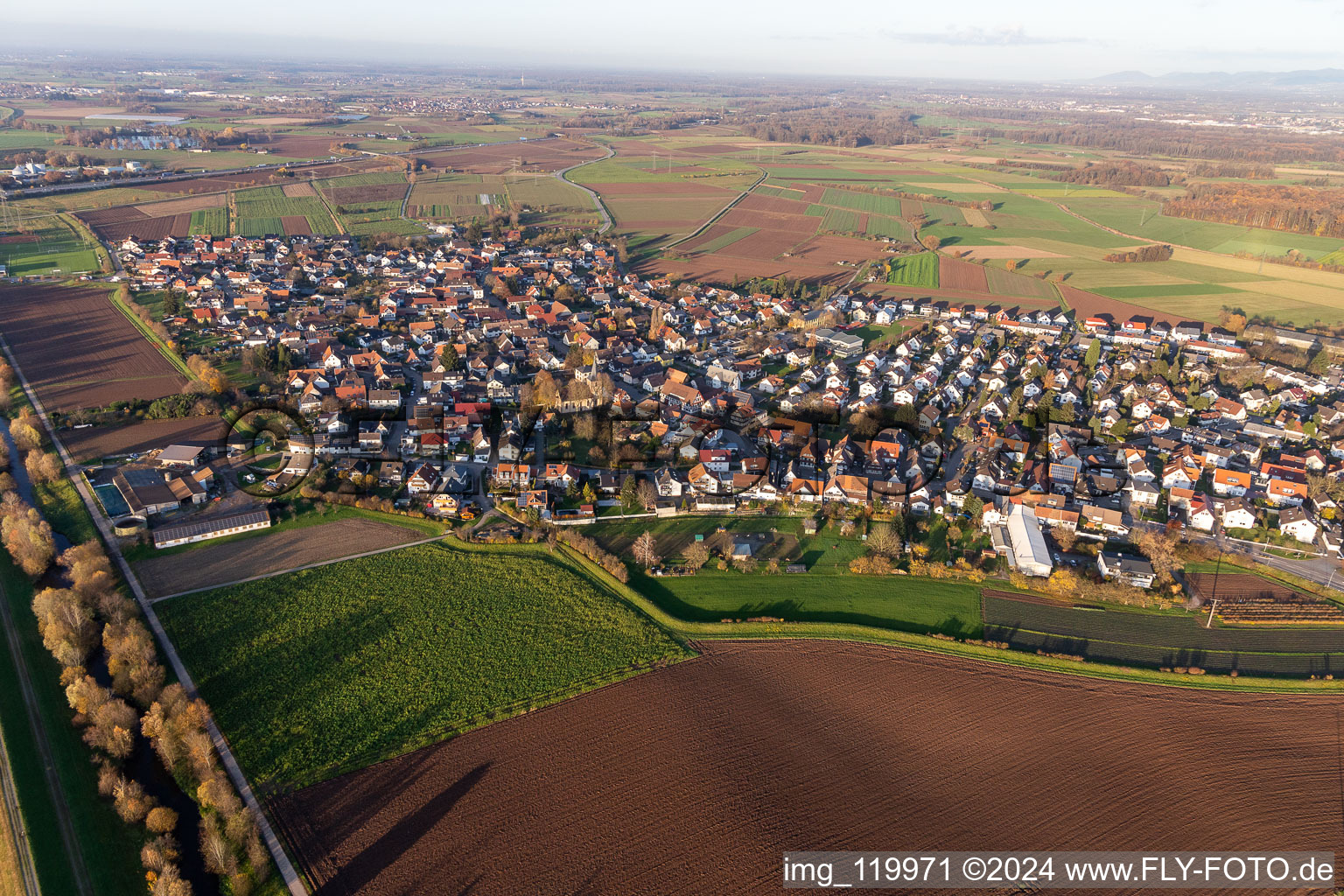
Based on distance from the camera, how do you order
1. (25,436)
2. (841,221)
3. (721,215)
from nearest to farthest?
(25,436) < (841,221) < (721,215)

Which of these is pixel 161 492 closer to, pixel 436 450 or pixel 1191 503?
pixel 436 450

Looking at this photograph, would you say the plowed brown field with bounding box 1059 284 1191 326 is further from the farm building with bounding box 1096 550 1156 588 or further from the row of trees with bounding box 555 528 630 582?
the row of trees with bounding box 555 528 630 582

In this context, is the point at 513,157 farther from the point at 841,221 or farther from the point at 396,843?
the point at 396,843

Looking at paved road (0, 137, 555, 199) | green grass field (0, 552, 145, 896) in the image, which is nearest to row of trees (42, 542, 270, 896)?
green grass field (0, 552, 145, 896)

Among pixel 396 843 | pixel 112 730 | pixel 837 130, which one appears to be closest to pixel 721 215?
pixel 112 730

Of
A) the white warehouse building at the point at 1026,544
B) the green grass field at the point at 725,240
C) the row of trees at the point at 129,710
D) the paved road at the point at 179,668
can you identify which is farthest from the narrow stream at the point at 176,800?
the green grass field at the point at 725,240

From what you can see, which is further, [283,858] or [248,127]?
[248,127]

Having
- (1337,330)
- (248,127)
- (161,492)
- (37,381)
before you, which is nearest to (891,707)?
(161,492)

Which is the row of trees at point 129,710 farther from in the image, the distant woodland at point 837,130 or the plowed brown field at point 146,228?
the distant woodland at point 837,130
